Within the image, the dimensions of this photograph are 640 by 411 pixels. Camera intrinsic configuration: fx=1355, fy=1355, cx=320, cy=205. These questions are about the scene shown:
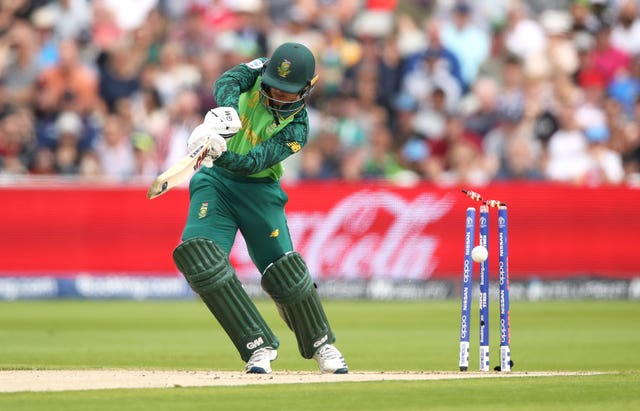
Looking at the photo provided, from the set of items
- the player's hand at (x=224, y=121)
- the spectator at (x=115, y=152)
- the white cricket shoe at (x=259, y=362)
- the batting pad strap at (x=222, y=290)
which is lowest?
the white cricket shoe at (x=259, y=362)

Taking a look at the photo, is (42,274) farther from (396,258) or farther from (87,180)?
(396,258)

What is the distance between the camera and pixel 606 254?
18562mm

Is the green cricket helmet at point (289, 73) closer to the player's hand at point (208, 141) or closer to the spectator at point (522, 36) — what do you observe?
the player's hand at point (208, 141)

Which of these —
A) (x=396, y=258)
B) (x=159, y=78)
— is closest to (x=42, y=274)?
(x=159, y=78)

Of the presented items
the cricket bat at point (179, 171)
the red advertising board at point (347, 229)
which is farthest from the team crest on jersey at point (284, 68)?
the red advertising board at point (347, 229)

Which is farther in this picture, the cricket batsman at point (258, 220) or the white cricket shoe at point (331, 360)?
the white cricket shoe at point (331, 360)

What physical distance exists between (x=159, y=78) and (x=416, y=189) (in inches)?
159

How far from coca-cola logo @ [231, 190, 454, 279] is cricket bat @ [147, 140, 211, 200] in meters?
9.40

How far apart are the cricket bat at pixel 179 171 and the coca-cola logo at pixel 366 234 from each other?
9.40 meters

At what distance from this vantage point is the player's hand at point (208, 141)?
8.23 m

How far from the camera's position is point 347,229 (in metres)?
17.9

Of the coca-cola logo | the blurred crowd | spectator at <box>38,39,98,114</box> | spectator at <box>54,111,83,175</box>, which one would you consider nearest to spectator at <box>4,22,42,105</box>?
the blurred crowd

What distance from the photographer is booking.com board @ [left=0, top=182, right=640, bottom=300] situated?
17.6 meters

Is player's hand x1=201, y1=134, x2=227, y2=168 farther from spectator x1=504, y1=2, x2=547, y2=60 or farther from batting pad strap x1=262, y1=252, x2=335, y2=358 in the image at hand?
spectator x1=504, y1=2, x2=547, y2=60
